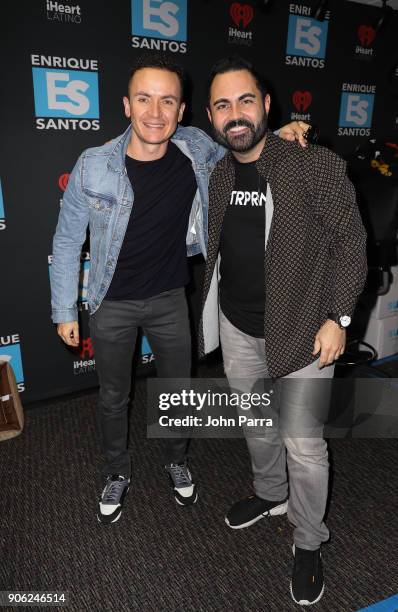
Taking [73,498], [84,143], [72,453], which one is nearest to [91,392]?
[72,453]

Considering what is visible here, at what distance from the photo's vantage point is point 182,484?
2498 millimetres

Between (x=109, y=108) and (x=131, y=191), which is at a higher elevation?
(x=109, y=108)

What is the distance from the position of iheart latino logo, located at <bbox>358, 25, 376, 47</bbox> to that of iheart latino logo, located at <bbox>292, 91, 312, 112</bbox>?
71 cm

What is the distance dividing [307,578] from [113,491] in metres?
0.98

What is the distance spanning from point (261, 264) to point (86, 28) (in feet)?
7.05

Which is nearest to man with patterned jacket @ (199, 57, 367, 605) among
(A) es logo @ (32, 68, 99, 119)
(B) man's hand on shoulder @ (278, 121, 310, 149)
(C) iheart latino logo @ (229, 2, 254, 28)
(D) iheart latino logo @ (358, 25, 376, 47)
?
(B) man's hand on shoulder @ (278, 121, 310, 149)

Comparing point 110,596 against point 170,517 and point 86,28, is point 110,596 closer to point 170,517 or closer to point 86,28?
point 170,517

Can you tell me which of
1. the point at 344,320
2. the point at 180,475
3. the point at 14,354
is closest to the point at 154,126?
the point at 344,320

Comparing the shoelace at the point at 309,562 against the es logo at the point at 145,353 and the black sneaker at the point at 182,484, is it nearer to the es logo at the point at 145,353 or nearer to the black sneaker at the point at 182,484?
the black sneaker at the point at 182,484

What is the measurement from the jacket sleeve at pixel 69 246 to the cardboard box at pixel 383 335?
2.69 metres

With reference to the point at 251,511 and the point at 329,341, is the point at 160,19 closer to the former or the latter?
the point at 329,341

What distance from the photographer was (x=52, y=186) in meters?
3.15

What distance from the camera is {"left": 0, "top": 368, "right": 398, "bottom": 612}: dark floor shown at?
6.47 ft

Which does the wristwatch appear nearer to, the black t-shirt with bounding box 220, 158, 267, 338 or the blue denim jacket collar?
the black t-shirt with bounding box 220, 158, 267, 338
